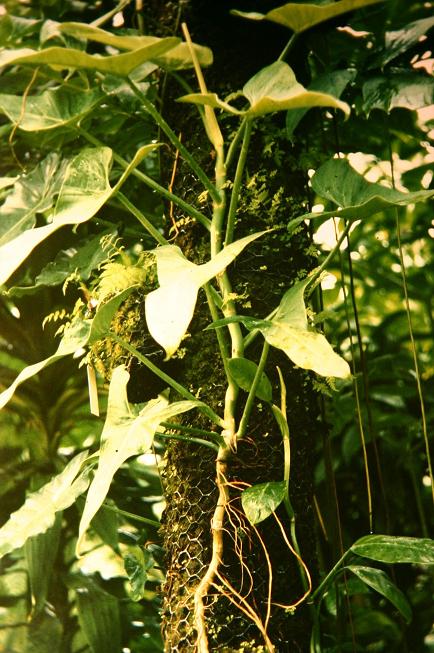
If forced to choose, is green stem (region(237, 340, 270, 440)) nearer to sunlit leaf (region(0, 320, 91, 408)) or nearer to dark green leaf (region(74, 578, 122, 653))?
sunlit leaf (region(0, 320, 91, 408))

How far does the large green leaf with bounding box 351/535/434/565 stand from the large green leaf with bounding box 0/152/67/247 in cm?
64

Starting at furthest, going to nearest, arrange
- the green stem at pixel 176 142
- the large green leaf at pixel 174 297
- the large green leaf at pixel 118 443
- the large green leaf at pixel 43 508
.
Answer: the large green leaf at pixel 43 508
the green stem at pixel 176 142
the large green leaf at pixel 118 443
the large green leaf at pixel 174 297

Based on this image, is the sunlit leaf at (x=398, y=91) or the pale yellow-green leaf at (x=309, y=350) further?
the sunlit leaf at (x=398, y=91)

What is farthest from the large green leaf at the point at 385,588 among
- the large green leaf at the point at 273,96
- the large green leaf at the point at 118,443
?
the large green leaf at the point at 273,96

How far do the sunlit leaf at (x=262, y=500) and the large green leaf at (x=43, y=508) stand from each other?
0.84 ft

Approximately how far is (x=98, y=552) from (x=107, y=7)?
1.09 metres

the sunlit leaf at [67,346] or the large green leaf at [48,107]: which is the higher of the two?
the large green leaf at [48,107]

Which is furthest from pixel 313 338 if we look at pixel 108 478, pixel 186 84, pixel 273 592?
pixel 186 84

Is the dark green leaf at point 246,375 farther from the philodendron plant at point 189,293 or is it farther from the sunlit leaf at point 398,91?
the sunlit leaf at point 398,91

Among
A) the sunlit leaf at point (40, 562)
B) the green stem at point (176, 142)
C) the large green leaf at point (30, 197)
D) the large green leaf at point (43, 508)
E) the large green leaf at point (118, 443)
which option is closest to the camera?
the large green leaf at point (118, 443)

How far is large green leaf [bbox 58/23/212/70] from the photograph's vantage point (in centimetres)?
61

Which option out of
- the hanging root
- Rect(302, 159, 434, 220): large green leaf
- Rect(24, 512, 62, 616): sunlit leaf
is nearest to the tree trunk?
the hanging root

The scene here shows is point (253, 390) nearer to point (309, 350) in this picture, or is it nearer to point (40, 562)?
point (309, 350)

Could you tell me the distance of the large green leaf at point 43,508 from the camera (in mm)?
812
